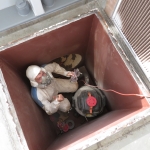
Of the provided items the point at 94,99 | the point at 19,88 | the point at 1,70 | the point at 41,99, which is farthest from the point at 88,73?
the point at 1,70

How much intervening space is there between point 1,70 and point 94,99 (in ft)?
1.89

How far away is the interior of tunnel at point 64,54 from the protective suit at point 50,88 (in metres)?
0.06

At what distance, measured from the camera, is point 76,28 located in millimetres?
1406

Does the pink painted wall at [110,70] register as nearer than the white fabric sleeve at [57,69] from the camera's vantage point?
Yes

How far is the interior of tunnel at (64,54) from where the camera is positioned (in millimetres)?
1235

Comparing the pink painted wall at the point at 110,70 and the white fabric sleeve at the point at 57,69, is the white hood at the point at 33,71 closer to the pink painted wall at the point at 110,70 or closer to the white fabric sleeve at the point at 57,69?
the white fabric sleeve at the point at 57,69

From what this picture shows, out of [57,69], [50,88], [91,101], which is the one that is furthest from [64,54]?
[91,101]

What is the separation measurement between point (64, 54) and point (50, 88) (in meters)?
0.25

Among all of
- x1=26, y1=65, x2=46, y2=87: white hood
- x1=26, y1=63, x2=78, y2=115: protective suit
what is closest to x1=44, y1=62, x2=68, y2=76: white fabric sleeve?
x1=26, y1=63, x2=78, y2=115: protective suit

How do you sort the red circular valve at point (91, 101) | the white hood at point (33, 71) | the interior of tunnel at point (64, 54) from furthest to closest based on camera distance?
the red circular valve at point (91, 101)
the white hood at point (33, 71)
the interior of tunnel at point (64, 54)

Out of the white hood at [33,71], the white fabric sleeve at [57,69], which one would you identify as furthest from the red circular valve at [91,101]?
the white hood at [33,71]

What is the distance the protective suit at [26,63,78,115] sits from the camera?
1421mm

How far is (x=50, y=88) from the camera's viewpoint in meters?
1.53

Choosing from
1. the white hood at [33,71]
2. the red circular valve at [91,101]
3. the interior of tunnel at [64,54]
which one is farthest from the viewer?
the red circular valve at [91,101]
